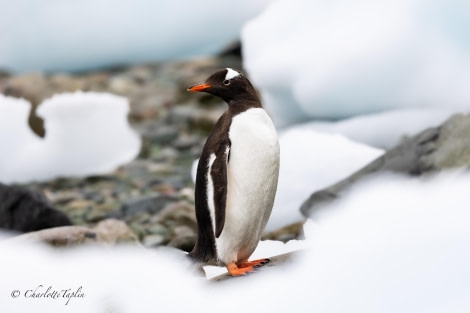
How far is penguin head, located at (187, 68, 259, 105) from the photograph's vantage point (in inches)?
137

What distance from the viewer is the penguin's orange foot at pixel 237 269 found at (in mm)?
3334

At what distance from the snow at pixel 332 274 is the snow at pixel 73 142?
16.4 ft

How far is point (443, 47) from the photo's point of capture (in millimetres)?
6152

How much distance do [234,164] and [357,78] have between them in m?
3.14

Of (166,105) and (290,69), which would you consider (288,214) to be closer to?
(290,69)

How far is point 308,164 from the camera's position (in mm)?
5707

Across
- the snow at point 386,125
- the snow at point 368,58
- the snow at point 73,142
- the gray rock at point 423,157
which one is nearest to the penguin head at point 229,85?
the gray rock at point 423,157

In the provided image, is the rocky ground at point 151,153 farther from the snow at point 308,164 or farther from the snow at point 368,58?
the snow at point 368,58

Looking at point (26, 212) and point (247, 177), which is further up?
point (26, 212)

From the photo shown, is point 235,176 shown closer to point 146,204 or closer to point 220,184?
point 220,184

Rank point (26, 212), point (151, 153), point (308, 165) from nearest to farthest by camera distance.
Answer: point (26, 212)
point (308, 165)
point (151, 153)

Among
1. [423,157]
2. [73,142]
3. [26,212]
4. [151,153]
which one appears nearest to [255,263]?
[423,157]

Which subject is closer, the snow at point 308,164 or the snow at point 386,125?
the snow at point 308,164

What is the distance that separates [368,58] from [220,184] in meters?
3.33
